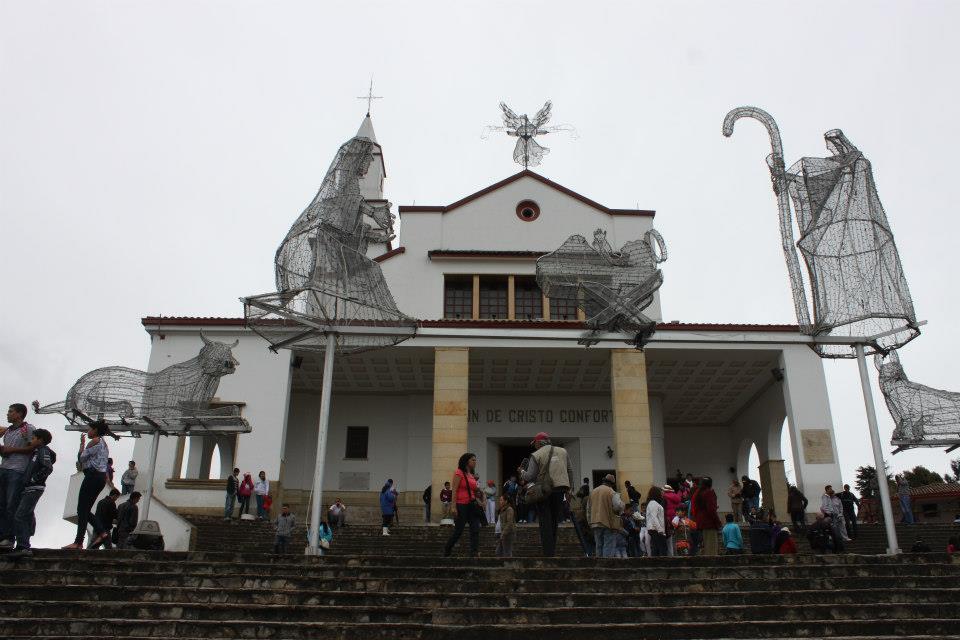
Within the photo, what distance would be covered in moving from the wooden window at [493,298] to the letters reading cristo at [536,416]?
3.19m

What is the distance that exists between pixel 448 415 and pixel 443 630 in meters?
13.7

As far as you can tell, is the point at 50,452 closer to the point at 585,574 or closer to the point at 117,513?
the point at 117,513

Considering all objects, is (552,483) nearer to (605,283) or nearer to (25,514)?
(25,514)

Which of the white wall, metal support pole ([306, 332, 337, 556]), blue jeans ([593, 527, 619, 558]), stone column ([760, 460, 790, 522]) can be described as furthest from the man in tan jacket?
the white wall

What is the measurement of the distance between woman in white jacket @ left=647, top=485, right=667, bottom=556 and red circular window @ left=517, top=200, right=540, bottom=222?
16.3m

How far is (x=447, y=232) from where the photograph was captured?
27.0 meters

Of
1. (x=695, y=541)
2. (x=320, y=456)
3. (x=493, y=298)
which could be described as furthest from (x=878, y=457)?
(x=493, y=298)

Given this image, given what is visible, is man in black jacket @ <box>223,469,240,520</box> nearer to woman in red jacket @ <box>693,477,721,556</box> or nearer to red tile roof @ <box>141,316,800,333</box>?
red tile roof @ <box>141,316,800,333</box>

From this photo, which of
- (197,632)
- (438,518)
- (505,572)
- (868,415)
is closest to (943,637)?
(505,572)

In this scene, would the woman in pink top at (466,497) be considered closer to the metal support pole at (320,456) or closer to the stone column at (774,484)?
the metal support pole at (320,456)

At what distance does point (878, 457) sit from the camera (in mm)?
11766

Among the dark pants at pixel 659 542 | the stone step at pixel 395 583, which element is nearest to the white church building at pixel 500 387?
the dark pants at pixel 659 542

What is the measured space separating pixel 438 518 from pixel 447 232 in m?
11.0

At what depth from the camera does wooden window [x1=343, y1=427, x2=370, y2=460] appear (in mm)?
26016
